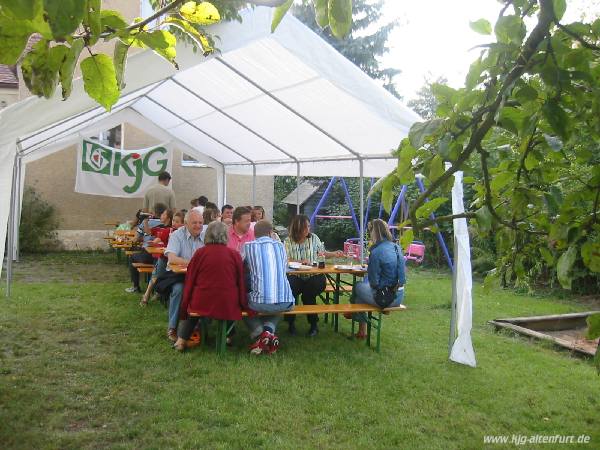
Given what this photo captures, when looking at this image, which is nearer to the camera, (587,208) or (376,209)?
(587,208)

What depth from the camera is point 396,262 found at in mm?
5711

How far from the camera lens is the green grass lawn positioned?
367cm

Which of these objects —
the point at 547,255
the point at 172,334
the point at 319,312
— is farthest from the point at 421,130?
the point at 172,334

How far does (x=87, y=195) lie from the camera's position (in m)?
13.5

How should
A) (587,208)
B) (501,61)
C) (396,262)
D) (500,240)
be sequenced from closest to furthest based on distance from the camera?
1. (501,61)
2. (587,208)
3. (500,240)
4. (396,262)

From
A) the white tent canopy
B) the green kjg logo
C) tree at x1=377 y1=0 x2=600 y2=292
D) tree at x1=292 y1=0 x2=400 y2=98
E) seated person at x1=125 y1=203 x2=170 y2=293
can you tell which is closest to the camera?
tree at x1=377 y1=0 x2=600 y2=292

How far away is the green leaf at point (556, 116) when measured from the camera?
948 millimetres

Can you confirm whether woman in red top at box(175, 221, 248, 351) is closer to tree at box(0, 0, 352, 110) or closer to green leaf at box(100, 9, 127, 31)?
tree at box(0, 0, 352, 110)

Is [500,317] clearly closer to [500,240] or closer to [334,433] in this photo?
[334,433]

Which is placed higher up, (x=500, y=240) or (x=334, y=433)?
(x=500, y=240)

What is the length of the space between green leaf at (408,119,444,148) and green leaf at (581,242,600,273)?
49 centimetres

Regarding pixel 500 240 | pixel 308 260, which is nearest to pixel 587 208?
pixel 500 240

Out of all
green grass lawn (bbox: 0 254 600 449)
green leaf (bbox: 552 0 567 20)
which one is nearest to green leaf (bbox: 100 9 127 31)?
green leaf (bbox: 552 0 567 20)

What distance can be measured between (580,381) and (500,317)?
280cm
